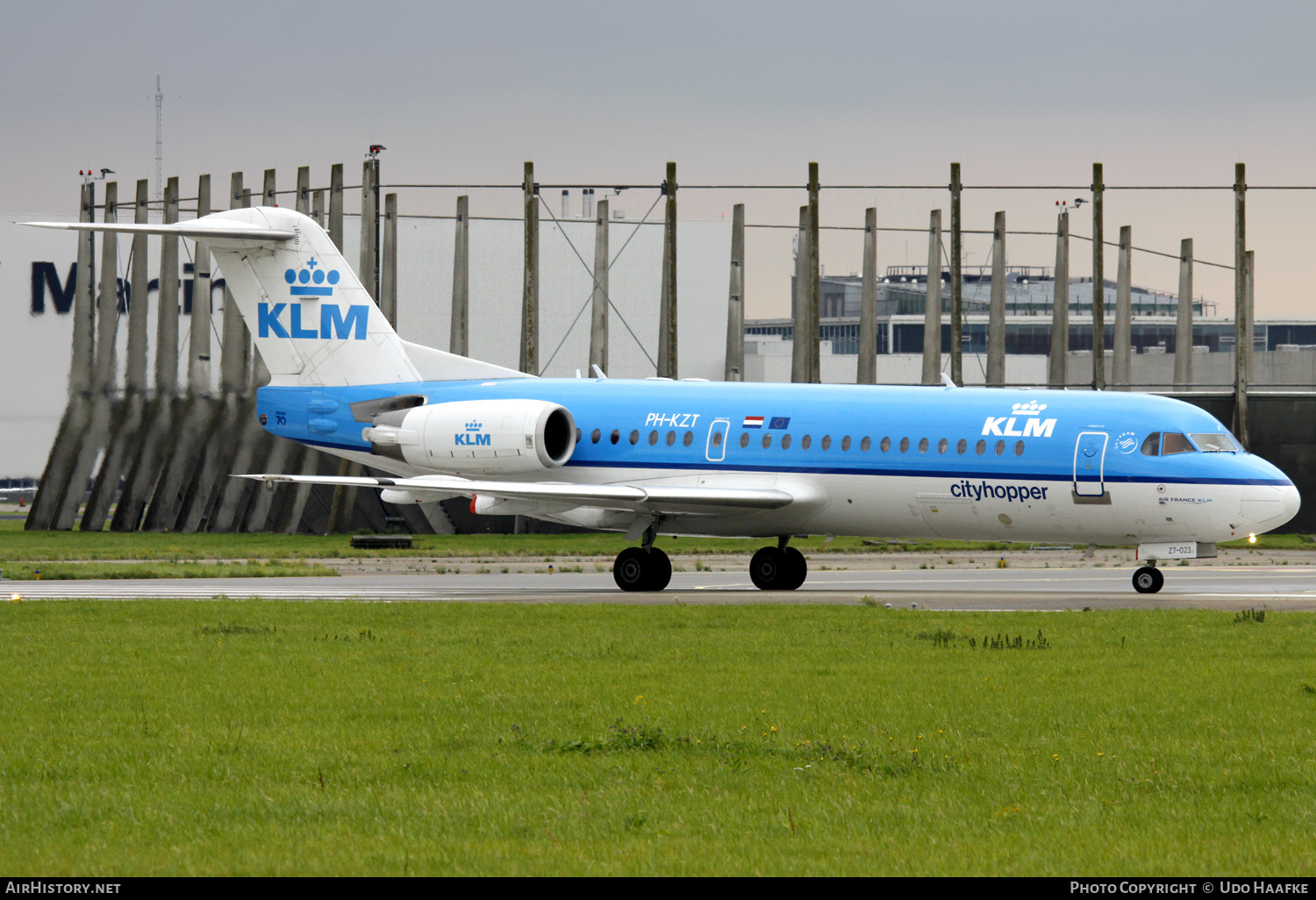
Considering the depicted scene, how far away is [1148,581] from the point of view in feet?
86.1

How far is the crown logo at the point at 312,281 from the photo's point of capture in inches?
1243

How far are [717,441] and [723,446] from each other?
15 cm

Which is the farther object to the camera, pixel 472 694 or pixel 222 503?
pixel 222 503

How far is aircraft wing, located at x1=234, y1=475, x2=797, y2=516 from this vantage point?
2675cm

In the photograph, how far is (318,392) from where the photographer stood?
3130cm

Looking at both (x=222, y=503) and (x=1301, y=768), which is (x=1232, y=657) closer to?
(x=1301, y=768)

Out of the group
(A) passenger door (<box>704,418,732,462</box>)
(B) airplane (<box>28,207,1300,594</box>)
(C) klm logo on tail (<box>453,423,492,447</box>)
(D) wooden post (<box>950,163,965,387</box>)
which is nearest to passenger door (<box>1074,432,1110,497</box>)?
(B) airplane (<box>28,207,1300,594</box>)

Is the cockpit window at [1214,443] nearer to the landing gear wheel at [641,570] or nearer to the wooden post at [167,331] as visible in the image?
the landing gear wheel at [641,570]

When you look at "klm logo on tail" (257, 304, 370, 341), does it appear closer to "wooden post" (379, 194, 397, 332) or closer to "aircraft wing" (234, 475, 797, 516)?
"aircraft wing" (234, 475, 797, 516)

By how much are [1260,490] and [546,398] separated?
1228 cm

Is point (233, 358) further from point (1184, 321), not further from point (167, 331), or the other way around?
point (1184, 321)

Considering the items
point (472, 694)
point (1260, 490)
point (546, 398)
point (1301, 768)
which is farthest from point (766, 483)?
point (1301, 768)

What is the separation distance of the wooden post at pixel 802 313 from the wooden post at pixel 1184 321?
12.1 m
